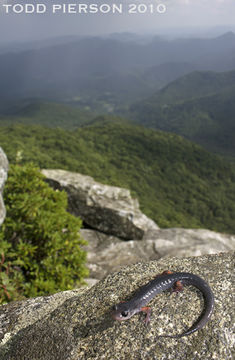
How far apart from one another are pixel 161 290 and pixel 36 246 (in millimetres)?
4391

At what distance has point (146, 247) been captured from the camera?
1205 centimetres

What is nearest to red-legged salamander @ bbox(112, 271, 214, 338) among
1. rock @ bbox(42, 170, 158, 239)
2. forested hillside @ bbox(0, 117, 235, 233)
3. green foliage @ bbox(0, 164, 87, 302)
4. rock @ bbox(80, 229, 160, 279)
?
green foliage @ bbox(0, 164, 87, 302)

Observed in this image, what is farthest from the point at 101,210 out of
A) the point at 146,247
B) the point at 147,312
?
the point at 147,312

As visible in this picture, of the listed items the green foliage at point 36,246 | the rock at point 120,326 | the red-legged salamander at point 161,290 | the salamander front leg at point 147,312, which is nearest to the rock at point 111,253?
the green foliage at point 36,246

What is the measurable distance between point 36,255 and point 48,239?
1.66 feet

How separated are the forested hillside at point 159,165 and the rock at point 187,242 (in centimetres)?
4482

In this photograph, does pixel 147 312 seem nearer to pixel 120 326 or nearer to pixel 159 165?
pixel 120 326

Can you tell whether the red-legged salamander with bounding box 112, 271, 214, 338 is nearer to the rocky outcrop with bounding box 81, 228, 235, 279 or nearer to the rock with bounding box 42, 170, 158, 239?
the rocky outcrop with bounding box 81, 228, 235, 279

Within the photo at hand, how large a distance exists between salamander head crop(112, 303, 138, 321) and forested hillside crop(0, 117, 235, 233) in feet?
184

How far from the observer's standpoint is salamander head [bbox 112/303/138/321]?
9.32ft

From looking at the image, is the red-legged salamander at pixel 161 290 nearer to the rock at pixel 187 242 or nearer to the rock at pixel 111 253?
the rock at pixel 111 253

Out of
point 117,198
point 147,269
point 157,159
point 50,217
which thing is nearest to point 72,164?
point 117,198

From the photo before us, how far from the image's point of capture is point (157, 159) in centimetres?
9456

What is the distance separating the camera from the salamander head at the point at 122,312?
2842 mm
